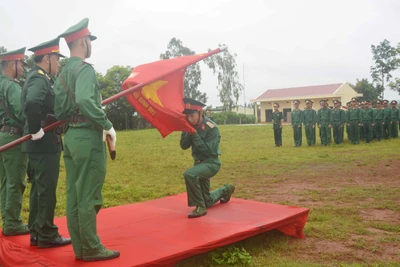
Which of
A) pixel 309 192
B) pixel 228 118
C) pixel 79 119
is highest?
pixel 228 118

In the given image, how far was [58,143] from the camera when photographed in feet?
14.1

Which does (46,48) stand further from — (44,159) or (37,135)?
(44,159)

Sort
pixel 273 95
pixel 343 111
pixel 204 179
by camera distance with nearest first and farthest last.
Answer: pixel 204 179 < pixel 343 111 < pixel 273 95

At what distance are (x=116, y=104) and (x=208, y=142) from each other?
3342cm

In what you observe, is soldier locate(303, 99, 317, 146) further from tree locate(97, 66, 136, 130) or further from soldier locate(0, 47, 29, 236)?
tree locate(97, 66, 136, 130)

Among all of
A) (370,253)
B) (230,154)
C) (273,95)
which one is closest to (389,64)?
(273,95)

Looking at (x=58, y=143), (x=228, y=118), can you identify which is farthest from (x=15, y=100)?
(x=228, y=118)

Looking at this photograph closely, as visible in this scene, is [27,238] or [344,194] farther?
[344,194]

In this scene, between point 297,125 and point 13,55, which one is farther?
point 297,125

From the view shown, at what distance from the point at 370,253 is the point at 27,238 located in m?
3.82

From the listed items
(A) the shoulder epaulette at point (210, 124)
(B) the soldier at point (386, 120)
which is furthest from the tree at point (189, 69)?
(A) the shoulder epaulette at point (210, 124)

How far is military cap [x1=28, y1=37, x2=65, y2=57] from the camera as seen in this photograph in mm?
4305

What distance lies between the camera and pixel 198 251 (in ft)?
12.8

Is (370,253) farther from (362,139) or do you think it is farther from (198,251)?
(362,139)
